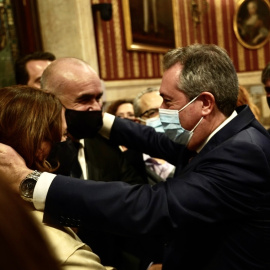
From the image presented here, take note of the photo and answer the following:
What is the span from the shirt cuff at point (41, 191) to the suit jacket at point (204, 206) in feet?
0.06

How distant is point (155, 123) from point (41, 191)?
6.51ft

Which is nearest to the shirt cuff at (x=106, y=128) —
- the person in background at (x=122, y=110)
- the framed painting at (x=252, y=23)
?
the person in background at (x=122, y=110)

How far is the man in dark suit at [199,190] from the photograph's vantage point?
1.66m

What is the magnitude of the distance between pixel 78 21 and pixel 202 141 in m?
3.55

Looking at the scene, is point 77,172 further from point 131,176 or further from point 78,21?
point 78,21

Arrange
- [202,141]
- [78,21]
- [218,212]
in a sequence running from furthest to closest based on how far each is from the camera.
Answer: [78,21], [202,141], [218,212]

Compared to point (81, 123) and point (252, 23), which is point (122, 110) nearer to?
point (81, 123)

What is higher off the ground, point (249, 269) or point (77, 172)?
point (77, 172)

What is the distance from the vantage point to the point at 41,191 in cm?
159

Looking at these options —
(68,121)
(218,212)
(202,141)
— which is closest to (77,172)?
(68,121)

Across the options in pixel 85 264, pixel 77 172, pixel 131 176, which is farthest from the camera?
pixel 131 176

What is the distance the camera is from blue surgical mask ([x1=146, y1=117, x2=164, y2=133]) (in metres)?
3.46

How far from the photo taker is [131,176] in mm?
2729

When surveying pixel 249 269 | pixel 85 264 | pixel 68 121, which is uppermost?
pixel 68 121
